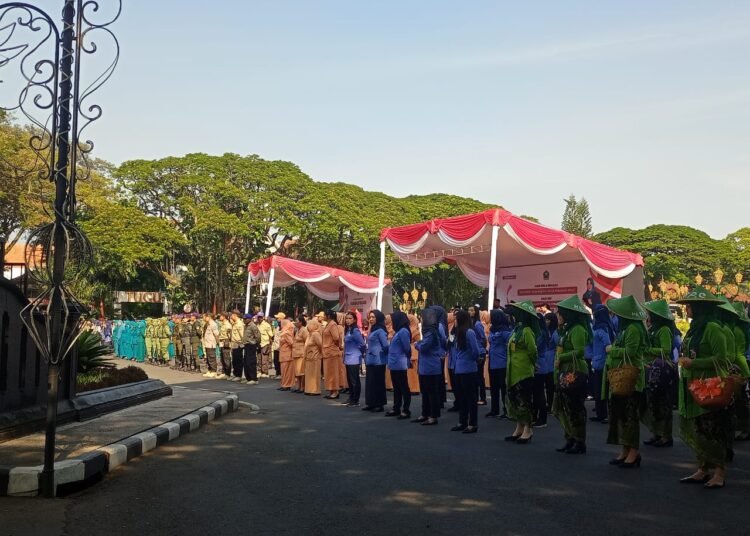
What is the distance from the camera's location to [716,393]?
601 centimetres

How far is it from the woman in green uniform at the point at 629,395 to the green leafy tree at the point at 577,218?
62.7 metres

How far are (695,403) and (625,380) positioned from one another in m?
0.82

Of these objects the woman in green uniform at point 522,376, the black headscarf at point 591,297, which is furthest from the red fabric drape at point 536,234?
the woman in green uniform at point 522,376

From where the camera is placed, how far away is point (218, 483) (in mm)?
6164

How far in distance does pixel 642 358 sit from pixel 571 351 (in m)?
0.79

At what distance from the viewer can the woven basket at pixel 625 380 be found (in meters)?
6.92

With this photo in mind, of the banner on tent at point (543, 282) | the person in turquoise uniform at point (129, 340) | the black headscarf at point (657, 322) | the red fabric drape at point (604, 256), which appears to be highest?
the red fabric drape at point (604, 256)

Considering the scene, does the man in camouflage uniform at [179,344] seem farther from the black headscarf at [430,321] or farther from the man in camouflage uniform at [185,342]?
the black headscarf at [430,321]

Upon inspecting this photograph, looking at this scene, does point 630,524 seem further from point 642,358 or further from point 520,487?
point 642,358

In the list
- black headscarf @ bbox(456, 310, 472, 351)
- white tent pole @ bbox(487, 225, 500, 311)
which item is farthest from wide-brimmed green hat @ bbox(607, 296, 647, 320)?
white tent pole @ bbox(487, 225, 500, 311)

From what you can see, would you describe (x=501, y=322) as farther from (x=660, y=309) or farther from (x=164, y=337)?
(x=164, y=337)

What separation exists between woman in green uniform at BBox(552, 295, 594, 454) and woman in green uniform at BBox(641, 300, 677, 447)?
2.25 ft

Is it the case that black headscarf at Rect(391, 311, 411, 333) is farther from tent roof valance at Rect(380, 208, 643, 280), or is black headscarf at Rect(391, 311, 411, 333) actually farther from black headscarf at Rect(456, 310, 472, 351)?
tent roof valance at Rect(380, 208, 643, 280)

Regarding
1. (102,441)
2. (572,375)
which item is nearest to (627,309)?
(572,375)
